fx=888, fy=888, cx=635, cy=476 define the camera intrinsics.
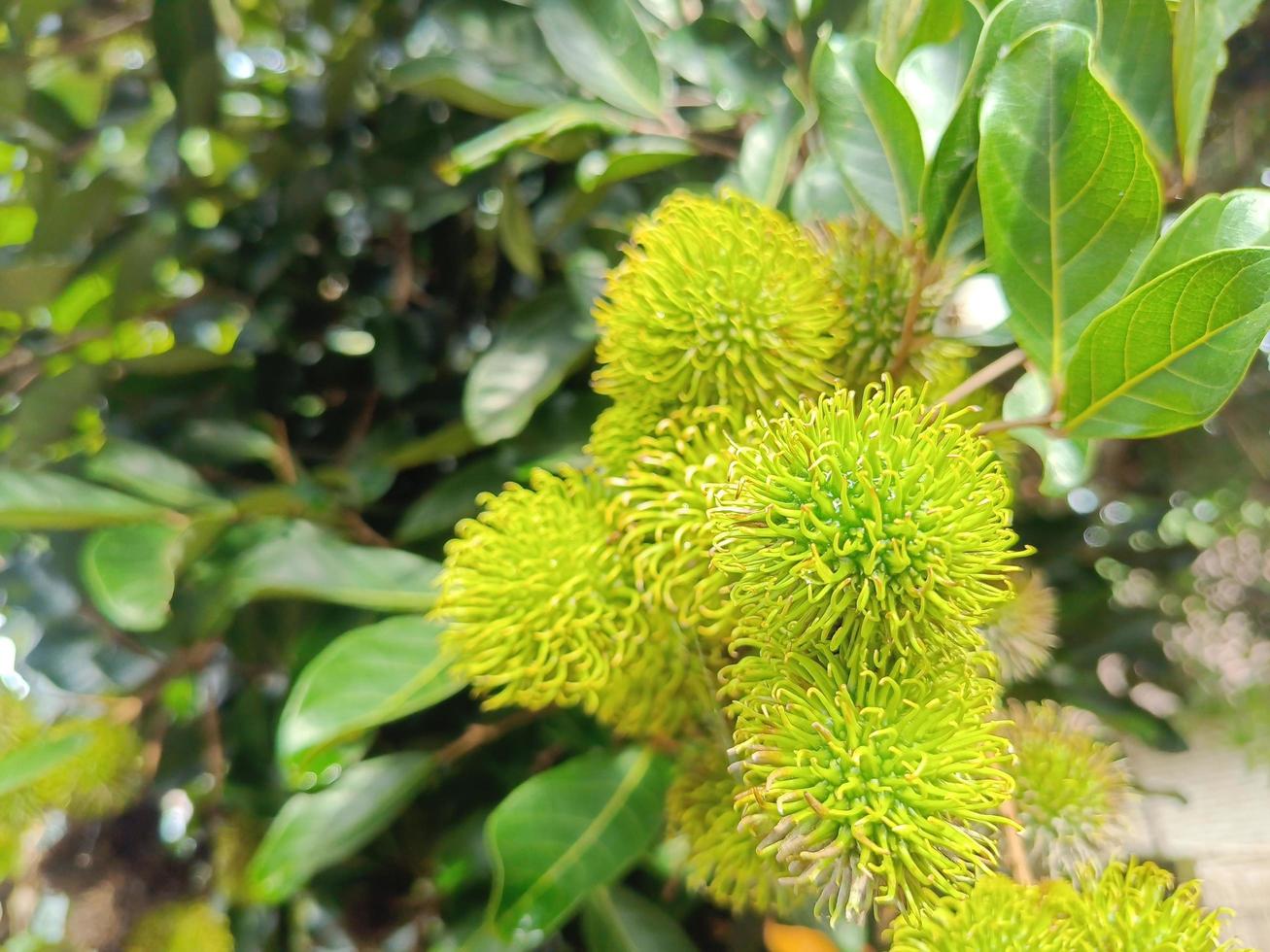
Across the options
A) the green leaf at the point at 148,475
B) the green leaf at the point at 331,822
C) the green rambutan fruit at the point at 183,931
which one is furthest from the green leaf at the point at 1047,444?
the green rambutan fruit at the point at 183,931

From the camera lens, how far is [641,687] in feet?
1.95

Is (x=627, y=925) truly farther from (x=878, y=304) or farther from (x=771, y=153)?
(x=771, y=153)

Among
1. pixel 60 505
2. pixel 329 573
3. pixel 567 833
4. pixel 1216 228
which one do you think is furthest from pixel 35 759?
pixel 1216 228

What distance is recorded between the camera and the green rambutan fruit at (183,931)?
1180 millimetres

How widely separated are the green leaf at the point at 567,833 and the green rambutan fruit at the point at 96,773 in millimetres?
640

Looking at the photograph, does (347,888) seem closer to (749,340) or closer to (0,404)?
(0,404)

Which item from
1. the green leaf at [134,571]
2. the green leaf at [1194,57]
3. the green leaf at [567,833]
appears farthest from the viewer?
the green leaf at [134,571]

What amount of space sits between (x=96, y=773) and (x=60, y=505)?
470 mm

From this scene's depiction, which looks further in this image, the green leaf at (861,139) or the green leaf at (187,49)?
the green leaf at (187,49)

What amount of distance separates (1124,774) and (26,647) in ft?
4.18

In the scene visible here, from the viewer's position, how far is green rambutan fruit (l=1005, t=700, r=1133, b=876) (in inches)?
25.3

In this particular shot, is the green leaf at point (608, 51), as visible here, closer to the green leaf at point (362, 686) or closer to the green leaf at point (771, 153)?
the green leaf at point (771, 153)

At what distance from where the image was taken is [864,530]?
1.35 ft

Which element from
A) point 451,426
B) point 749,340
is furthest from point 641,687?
point 451,426
